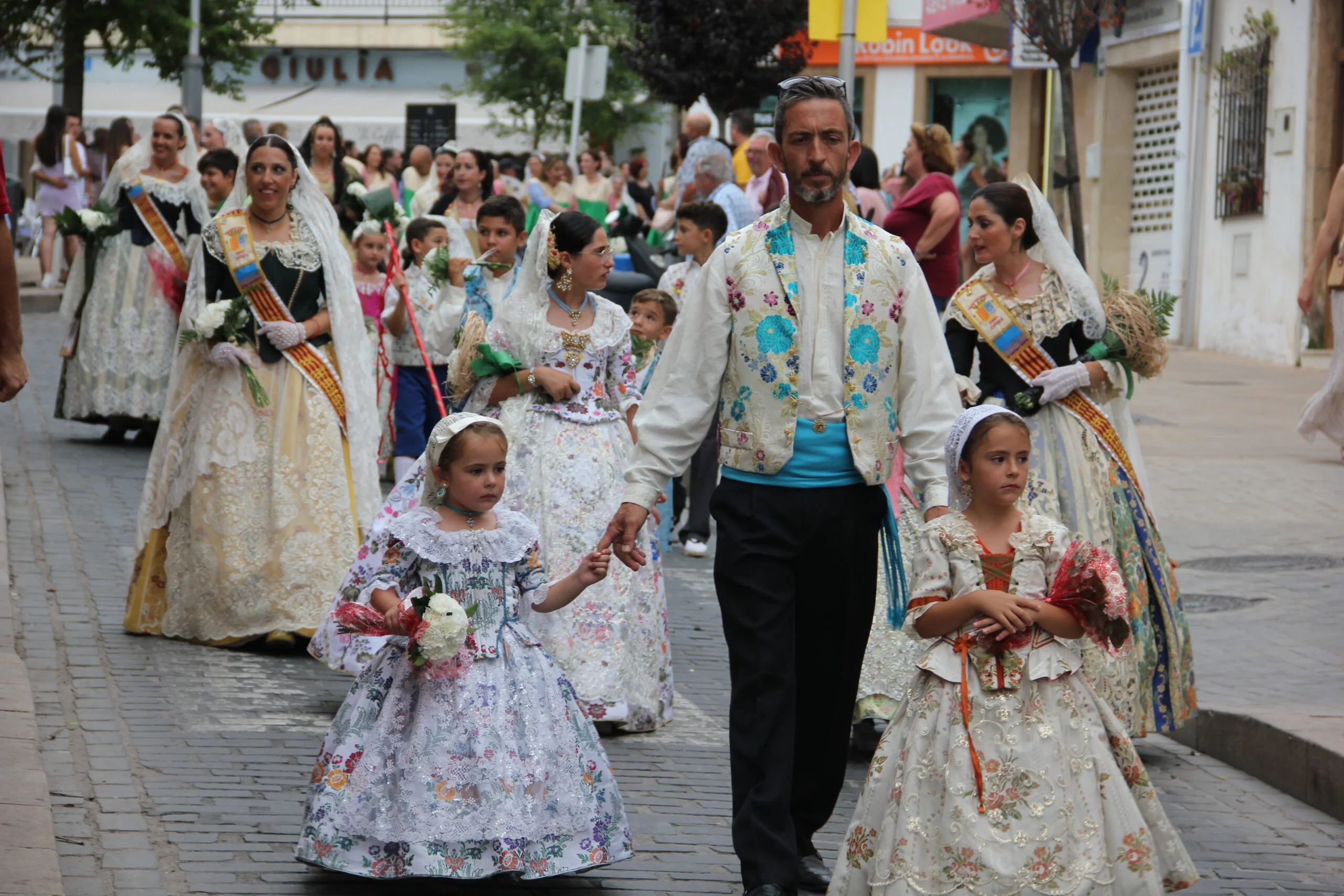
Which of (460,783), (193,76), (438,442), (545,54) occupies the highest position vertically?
(545,54)

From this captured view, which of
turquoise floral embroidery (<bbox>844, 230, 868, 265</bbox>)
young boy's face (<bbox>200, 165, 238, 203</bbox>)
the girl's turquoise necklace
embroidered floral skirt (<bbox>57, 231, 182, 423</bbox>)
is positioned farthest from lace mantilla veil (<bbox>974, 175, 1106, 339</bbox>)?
embroidered floral skirt (<bbox>57, 231, 182, 423</bbox>)

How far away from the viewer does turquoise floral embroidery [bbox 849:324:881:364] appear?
4.88 m

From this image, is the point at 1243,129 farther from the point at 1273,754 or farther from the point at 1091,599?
the point at 1091,599

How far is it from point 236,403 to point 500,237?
1.52 m

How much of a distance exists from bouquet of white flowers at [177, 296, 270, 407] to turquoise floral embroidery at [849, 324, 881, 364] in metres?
3.85

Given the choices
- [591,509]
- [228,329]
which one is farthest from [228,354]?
[591,509]

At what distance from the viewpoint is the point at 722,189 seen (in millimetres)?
12188

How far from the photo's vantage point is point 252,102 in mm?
54500

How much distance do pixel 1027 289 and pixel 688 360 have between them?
232 centimetres

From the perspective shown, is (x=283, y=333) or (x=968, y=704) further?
(x=283, y=333)

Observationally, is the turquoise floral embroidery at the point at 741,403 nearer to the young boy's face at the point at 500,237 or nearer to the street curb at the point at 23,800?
the street curb at the point at 23,800

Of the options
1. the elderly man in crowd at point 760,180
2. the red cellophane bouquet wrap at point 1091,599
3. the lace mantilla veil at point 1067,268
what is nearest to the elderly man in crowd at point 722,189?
the elderly man in crowd at point 760,180

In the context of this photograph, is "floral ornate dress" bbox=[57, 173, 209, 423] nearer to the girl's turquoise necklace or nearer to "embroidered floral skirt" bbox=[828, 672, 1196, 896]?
the girl's turquoise necklace

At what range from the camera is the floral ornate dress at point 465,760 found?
4.89m
